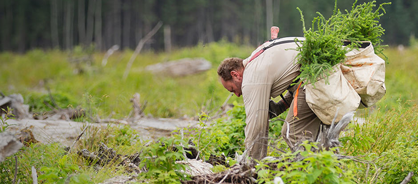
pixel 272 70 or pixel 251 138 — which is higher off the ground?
pixel 272 70

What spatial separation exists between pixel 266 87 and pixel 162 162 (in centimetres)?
122

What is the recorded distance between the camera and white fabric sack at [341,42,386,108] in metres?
3.11

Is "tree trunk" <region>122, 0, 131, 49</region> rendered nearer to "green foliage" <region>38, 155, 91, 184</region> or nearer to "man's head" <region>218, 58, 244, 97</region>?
"man's head" <region>218, 58, 244, 97</region>

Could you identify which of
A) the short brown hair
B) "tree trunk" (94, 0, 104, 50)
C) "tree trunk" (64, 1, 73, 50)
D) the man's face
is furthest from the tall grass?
"tree trunk" (94, 0, 104, 50)

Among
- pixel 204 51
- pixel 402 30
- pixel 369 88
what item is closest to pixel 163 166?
pixel 369 88

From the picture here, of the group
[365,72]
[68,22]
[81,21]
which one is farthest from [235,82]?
[81,21]

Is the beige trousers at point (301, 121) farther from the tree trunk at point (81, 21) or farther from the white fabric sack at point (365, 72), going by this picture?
the tree trunk at point (81, 21)

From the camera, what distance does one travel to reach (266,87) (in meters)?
3.25

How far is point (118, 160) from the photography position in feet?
11.6

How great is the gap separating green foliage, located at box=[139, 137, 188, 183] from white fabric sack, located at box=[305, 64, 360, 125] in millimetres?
1246

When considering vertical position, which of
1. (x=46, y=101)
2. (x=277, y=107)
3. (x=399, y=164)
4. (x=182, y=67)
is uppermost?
(x=277, y=107)

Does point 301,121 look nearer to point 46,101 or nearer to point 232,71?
point 232,71

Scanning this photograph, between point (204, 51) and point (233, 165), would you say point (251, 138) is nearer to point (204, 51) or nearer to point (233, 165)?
point (233, 165)

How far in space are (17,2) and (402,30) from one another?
36264 millimetres
